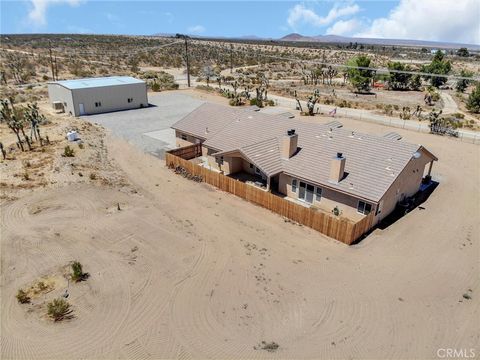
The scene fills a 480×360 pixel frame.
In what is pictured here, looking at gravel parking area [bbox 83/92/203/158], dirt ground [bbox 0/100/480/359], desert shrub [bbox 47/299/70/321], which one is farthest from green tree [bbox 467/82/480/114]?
desert shrub [bbox 47/299/70/321]

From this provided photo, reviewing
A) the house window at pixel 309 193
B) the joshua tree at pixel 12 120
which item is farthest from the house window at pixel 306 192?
the joshua tree at pixel 12 120

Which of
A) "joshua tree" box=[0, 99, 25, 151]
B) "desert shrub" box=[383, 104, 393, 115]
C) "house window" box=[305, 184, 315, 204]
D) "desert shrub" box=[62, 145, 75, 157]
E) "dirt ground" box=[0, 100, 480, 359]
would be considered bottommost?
"dirt ground" box=[0, 100, 480, 359]

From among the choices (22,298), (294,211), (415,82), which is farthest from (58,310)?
(415,82)

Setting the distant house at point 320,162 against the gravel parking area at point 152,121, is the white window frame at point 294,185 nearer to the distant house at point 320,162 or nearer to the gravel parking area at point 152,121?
the distant house at point 320,162

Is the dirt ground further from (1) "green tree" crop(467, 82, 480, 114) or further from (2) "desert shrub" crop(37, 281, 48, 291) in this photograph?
(1) "green tree" crop(467, 82, 480, 114)

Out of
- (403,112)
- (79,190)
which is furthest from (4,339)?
(403,112)

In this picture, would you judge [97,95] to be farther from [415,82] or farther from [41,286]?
[415,82]

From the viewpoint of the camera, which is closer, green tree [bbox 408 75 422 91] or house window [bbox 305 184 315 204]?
house window [bbox 305 184 315 204]
